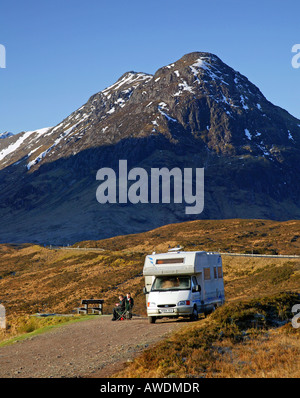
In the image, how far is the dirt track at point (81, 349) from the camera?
17.1m

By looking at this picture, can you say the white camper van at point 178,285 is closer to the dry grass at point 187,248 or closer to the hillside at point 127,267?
the dry grass at point 187,248

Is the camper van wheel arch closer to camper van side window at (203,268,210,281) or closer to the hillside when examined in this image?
camper van side window at (203,268,210,281)

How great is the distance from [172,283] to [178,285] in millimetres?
367

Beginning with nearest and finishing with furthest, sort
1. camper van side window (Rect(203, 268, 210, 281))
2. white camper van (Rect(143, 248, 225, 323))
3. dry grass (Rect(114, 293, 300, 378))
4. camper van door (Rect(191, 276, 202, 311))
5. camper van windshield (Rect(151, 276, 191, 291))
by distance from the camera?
1. dry grass (Rect(114, 293, 300, 378))
2. white camper van (Rect(143, 248, 225, 323))
3. camper van door (Rect(191, 276, 202, 311))
4. camper van windshield (Rect(151, 276, 191, 291))
5. camper van side window (Rect(203, 268, 210, 281))

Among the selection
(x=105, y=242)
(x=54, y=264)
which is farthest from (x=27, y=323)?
(x=105, y=242)

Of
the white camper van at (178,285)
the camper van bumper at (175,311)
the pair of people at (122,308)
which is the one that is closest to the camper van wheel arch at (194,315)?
the white camper van at (178,285)

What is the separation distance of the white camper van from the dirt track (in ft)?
2.78

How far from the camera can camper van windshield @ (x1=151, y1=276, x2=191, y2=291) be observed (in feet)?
91.3

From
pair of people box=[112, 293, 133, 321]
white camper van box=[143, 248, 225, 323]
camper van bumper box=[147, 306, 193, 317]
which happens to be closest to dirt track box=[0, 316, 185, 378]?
camper van bumper box=[147, 306, 193, 317]

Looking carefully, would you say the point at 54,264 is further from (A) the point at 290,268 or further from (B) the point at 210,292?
(B) the point at 210,292

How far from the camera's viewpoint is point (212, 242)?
99.8 metres

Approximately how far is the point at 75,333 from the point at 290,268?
3225 centimetres

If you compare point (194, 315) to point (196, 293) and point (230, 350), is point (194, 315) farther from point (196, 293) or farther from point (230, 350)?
Result: point (230, 350)

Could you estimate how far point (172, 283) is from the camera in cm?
2820
